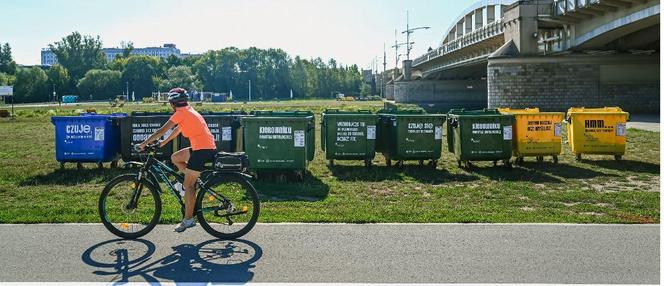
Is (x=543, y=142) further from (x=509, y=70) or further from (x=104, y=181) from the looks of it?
(x=509, y=70)

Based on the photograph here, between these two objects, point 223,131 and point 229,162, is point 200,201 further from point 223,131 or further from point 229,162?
point 223,131

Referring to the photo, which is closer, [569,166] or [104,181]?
[104,181]

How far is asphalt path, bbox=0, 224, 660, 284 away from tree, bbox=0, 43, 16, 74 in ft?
451

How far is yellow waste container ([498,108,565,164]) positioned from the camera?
549 inches

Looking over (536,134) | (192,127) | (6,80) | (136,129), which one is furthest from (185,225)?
(6,80)

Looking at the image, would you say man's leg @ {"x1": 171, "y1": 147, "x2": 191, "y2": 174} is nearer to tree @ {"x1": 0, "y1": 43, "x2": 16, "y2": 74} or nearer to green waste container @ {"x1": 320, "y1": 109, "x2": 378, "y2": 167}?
green waste container @ {"x1": 320, "y1": 109, "x2": 378, "y2": 167}

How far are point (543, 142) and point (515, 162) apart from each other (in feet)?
2.52

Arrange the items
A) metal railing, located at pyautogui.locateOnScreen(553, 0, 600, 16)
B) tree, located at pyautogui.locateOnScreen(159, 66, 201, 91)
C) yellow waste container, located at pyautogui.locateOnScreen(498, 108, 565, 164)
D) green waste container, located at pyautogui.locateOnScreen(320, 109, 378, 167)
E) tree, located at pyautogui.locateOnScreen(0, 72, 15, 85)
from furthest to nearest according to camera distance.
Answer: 1. tree, located at pyautogui.locateOnScreen(159, 66, 201, 91)
2. tree, located at pyautogui.locateOnScreen(0, 72, 15, 85)
3. metal railing, located at pyautogui.locateOnScreen(553, 0, 600, 16)
4. yellow waste container, located at pyautogui.locateOnScreen(498, 108, 565, 164)
5. green waste container, located at pyautogui.locateOnScreen(320, 109, 378, 167)

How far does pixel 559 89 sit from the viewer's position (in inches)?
1647

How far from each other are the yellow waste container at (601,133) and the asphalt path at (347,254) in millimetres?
7454

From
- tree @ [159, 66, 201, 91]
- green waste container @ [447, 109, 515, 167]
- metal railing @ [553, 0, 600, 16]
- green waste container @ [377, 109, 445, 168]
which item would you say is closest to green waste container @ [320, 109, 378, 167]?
green waste container @ [377, 109, 445, 168]

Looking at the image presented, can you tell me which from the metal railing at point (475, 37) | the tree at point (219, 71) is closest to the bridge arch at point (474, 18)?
the metal railing at point (475, 37)

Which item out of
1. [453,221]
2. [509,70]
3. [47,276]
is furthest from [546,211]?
[509,70]

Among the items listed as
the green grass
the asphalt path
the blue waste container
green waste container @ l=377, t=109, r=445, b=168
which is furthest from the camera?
green waste container @ l=377, t=109, r=445, b=168
